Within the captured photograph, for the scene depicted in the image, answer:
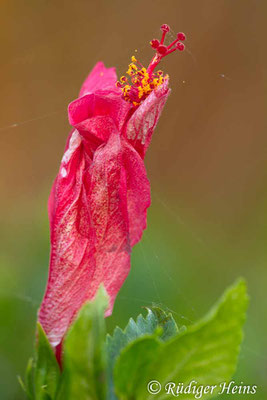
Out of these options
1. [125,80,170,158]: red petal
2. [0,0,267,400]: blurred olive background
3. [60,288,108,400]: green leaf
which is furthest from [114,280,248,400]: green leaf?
[0,0,267,400]: blurred olive background

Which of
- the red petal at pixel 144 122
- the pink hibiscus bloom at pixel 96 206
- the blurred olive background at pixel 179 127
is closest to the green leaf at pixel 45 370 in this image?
the pink hibiscus bloom at pixel 96 206

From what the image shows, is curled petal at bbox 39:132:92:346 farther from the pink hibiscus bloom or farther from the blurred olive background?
the blurred olive background

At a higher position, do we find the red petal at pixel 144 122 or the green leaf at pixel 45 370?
the red petal at pixel 144 122

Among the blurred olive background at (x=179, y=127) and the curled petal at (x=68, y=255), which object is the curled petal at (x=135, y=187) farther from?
the blurred olive background at (x=179, y=127)

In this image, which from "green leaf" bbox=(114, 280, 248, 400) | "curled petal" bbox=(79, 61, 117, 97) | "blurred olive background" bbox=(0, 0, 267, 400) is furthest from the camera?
"blurred olive background" bbox=(0, 0, 267, 400)

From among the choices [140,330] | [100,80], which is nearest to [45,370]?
[140,330]

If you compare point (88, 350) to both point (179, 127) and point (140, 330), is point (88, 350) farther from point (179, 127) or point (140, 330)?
point (179, 127)
